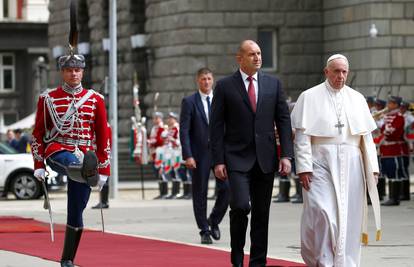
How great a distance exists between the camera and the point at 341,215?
12664mm

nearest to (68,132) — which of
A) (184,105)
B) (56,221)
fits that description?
(184,105)

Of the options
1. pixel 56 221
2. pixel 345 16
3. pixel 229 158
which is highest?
pixel 345 16

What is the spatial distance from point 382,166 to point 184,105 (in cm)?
998

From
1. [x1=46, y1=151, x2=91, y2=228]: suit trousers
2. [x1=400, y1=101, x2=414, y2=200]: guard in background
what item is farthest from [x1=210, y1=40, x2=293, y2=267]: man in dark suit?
[x1=400, y1=101, x2=414, y2=200]: guard in background

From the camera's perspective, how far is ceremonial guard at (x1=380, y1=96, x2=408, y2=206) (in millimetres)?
26109

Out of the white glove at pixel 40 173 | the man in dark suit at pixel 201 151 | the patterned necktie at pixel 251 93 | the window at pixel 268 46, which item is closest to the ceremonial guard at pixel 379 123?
the man in dark suit at pixel 201 151

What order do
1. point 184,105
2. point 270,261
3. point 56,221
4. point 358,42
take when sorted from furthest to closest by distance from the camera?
point 358,42 < point 56,221 < point 184,105 < point 270,261

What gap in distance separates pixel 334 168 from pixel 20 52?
206ft

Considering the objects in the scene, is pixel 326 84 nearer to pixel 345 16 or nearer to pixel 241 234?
pixel 241 234

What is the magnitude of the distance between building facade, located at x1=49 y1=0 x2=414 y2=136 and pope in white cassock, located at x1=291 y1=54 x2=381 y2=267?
24692mm

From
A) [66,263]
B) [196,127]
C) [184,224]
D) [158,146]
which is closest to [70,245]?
[66,263]

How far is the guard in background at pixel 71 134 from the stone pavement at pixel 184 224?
113 cm

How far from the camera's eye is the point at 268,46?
42000 mm

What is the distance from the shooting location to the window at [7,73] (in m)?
75.8
